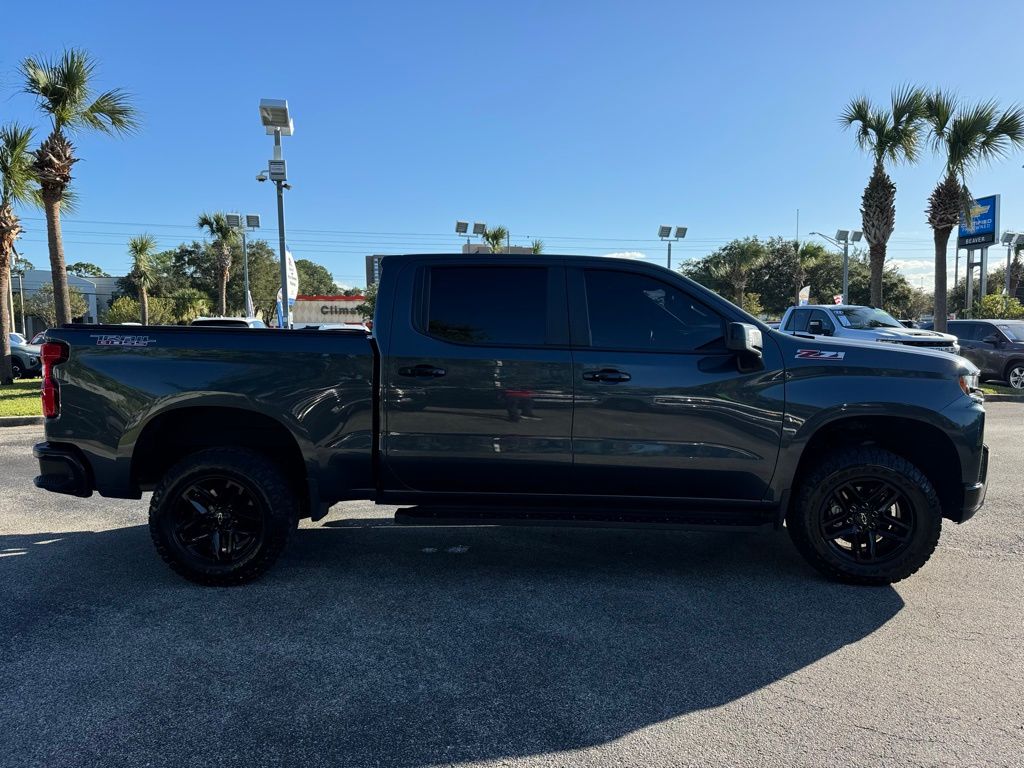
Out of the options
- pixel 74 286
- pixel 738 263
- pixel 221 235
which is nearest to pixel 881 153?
Result: pixel 738 263

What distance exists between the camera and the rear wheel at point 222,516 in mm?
3961

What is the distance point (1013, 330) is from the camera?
52.5ft

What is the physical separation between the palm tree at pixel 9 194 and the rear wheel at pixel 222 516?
50.5ft

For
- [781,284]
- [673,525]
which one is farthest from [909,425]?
[781,284]

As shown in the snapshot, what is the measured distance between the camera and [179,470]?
157 inches

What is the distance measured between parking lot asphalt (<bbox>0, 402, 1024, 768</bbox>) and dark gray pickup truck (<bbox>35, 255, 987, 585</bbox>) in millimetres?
459

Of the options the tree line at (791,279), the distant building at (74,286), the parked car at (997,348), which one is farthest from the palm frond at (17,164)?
the distant building at (74,286)

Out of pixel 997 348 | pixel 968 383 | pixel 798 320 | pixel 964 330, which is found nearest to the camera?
pixel 968 383

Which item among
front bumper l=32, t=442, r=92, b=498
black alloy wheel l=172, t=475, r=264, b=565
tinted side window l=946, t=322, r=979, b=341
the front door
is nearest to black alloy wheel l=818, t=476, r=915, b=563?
the front door

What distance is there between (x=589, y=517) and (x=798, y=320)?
42.4ft

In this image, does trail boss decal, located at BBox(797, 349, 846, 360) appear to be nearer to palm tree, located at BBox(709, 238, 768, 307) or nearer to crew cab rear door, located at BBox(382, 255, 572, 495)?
crew cab rear door, located at BBox(382, 255, 572, 495)

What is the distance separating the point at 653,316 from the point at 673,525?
50.0 inches

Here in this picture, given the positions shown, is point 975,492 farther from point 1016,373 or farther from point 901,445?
point 1016,373

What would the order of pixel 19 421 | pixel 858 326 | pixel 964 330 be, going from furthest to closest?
1. pixel 964 330
2. pixel 858 326
3. pixel 19 421
